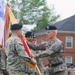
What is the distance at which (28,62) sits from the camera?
11.1 m

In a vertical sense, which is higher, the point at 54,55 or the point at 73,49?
the point at 54,55

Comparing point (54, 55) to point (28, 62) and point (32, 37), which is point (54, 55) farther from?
point (32, 37)

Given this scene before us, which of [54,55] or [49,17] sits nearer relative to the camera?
[54,55]

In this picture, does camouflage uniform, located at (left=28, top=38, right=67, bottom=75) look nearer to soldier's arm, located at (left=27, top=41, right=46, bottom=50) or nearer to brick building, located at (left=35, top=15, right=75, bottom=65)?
soldier's arm, located at (left=27, top=41, right=46, bottom=50)

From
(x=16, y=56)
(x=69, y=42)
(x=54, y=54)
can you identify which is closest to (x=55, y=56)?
(x=54, y=54)

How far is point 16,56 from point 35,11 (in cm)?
5983

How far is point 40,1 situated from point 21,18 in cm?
490

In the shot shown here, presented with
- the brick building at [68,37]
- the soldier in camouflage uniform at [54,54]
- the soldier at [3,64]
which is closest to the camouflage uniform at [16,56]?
the soldier in camouflage uniform at [54,54]

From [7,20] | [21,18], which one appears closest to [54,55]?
Result: [7,20]

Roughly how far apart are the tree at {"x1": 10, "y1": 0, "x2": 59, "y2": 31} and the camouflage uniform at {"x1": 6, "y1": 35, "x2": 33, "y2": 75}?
5630 centimetres

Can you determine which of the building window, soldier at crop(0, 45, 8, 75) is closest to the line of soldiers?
soldier at crop(0, 45, 8, 75)

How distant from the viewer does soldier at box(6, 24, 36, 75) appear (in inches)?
431

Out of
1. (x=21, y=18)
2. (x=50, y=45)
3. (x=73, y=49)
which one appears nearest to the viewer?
(x=50, y=45)

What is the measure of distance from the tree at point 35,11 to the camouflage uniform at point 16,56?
56.3 m
